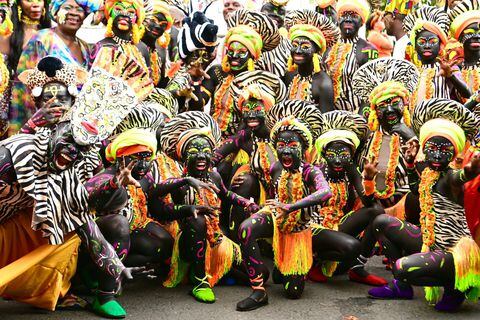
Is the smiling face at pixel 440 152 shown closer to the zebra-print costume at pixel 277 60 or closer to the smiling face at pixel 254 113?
the smiling face at pixel 254 113

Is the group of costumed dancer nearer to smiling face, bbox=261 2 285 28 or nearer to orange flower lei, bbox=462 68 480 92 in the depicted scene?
orange flower lei, bbox=462 68 480 92

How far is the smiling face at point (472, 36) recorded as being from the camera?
A: 6145 millimetres

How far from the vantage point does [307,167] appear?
5.18 m

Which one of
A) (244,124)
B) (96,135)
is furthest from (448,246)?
(96,135)

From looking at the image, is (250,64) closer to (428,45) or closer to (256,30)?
(256,30)

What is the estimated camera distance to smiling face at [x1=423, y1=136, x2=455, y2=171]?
467cm

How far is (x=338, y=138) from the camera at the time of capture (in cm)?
532

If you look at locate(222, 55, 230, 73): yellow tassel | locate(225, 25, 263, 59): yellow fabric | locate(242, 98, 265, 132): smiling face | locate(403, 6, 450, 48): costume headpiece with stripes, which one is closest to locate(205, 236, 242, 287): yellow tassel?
locate(242, 98, 265, 132): smiling face

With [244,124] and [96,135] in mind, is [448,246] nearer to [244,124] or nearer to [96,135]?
[244,124]

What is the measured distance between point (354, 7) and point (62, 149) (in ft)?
12.9

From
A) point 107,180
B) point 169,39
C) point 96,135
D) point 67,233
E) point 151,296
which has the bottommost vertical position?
point 151,296

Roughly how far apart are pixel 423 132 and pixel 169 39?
3.25 m

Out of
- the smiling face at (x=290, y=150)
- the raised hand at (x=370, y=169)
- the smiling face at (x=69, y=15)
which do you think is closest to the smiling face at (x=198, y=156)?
the smiling face at (x=290, y=150)

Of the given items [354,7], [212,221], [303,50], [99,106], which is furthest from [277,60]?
[99,106]
